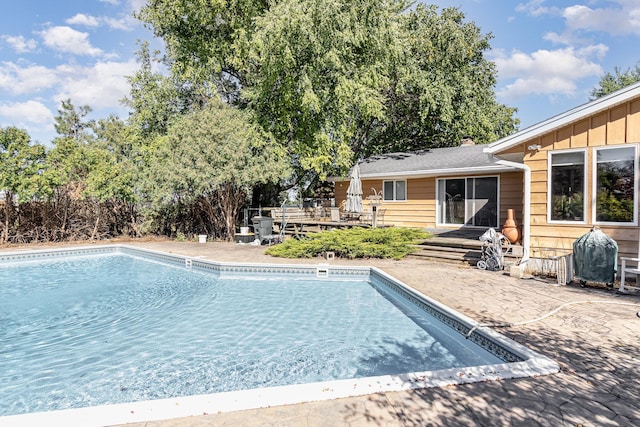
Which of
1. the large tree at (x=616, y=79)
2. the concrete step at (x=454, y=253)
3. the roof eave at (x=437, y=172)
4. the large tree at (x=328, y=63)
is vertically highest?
the large tree at (x=616, y=79)

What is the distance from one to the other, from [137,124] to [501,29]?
2056 cm

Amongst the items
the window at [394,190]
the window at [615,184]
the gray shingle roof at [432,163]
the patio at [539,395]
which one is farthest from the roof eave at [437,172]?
the patio at [539,395]

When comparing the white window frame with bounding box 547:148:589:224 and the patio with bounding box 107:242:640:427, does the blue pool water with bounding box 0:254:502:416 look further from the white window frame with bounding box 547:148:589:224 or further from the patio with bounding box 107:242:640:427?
the white window frame with bounding box 547:148:589:224

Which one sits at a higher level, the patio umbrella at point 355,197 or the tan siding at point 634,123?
the tan siding at point 634,123

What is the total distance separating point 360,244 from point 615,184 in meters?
Result: 6.09

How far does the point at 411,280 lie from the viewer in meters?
8.02

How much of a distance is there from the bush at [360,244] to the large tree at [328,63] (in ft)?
18.7

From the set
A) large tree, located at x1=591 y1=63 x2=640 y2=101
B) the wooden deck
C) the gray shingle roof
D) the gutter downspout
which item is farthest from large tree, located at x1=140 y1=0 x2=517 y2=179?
large tree, located at x1=591 y1=63 x2=640 y2=101

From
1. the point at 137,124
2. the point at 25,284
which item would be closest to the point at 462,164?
the point at 25,284

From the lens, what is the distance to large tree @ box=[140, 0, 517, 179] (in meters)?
15.2

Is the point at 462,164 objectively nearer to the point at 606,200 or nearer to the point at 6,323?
the point at 606,200

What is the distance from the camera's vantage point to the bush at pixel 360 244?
10977 mm

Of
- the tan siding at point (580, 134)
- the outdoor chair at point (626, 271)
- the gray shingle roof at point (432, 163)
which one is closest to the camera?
the outdoor chair at point (626, 271)

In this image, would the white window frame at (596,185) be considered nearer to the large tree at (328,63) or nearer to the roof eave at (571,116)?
the roof eave at (571,116)
